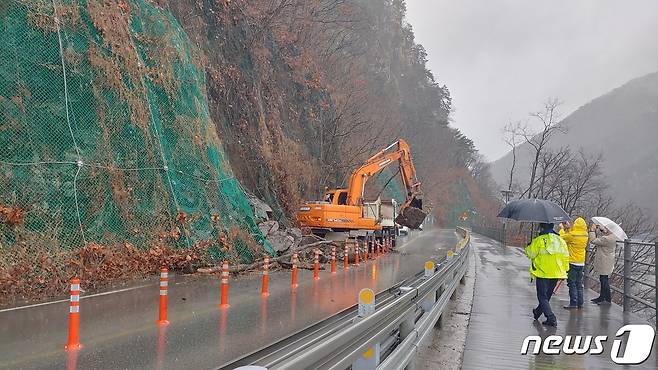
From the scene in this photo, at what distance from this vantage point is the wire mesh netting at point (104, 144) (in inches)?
447

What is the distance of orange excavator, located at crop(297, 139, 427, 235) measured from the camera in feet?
77.0

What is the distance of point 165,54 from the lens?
57.0 ft

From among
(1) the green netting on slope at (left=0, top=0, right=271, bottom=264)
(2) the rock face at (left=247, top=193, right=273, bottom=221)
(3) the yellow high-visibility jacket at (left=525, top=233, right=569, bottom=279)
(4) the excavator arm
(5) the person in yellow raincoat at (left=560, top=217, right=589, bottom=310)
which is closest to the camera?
(3) the yellow high-visibility jacket at (left=525, top=233, right=569, bottom=279)

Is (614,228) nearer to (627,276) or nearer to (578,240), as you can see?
(578,240)

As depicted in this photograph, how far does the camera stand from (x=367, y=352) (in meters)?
4.49

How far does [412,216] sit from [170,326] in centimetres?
2039

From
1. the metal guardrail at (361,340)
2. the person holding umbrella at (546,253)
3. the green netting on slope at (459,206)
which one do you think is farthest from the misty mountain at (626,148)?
the metal guardrail at (361,340)

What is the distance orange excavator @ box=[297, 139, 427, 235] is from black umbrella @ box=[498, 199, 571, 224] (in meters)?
14.3

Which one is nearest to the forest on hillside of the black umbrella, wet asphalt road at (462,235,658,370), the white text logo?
wet asphalt road at (462,235,658,370)

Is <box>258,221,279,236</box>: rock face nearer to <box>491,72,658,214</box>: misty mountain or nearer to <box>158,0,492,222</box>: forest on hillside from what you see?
<box>158,0,492,222</box>: forest on hillside

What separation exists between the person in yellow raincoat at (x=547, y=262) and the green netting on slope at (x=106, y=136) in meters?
9.52

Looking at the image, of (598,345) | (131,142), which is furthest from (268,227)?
(598,345)

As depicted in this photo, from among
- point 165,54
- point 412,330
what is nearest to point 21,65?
point 165,54

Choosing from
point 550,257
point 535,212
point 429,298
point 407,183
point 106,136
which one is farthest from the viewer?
point 407,183
